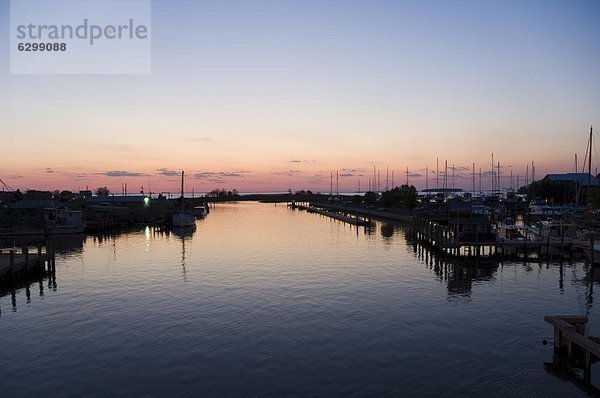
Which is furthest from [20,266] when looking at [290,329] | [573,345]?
[573,345]

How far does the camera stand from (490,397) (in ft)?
57.7

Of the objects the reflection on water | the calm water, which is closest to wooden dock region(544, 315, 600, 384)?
the calm water

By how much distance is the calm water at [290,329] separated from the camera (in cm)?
1903

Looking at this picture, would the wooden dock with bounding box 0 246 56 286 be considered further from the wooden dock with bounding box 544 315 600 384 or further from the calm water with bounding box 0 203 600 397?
the wooden dock with bounding box 544 315 600 384

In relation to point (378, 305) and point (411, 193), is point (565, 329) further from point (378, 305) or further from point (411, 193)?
point (411, 193)

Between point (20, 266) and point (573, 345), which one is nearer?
point (573, 345)

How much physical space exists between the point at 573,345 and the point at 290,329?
14076mm

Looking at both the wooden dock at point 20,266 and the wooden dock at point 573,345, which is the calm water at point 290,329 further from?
the wooden dock at point 20,266

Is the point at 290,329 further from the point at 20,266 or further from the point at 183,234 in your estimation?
the point at 183,234

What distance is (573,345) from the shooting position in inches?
824

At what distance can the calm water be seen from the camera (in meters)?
19.0

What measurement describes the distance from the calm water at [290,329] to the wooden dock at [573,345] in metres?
0.89

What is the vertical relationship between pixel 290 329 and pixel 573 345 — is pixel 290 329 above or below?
below

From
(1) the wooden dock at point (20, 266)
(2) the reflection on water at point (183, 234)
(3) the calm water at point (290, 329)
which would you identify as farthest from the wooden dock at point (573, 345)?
(1) the wooden dock at point (20, 266)
